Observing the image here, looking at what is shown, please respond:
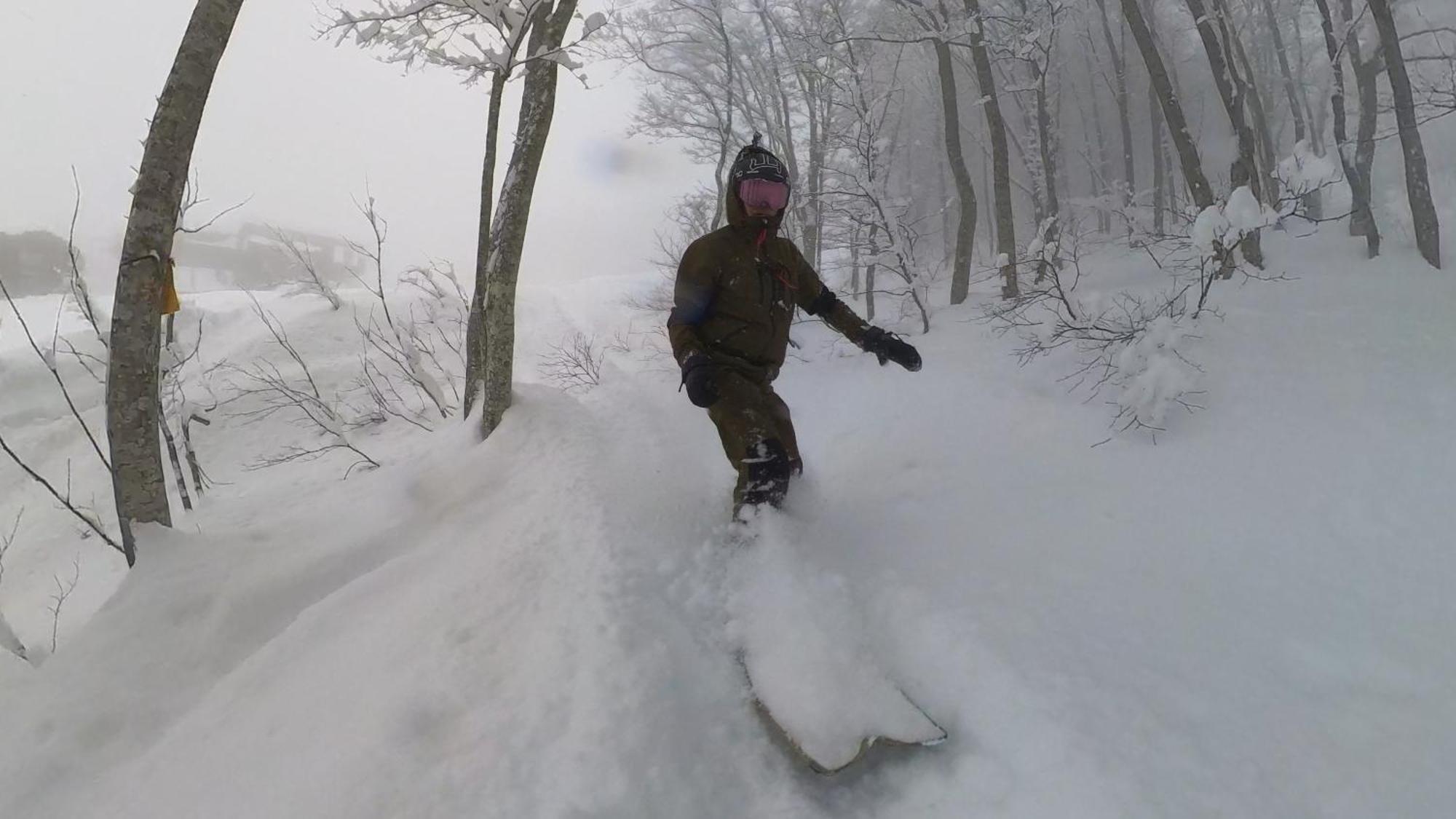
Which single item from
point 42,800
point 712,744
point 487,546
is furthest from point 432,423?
point 712,744

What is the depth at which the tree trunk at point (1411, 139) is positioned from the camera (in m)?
6.44

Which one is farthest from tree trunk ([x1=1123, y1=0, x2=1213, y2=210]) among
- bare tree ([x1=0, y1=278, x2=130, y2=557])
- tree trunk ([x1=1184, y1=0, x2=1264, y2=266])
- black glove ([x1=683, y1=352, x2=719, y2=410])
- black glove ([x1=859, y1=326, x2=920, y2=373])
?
bare tree ([x1=0, y1=278, x2=130, y2=557])

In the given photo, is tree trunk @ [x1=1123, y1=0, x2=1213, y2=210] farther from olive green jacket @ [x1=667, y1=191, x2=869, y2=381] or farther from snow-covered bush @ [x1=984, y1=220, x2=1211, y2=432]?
olive green jacket @ [x1=667, y1=191, x2=869, y2=381]

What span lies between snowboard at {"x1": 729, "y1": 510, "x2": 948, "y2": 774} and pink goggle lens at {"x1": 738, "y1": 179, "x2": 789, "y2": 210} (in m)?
1.70

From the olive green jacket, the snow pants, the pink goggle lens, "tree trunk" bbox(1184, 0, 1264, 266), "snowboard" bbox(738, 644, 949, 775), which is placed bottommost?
"snowboard" bbox(738, 644, 949, 775)

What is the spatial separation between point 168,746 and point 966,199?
32.9 ft

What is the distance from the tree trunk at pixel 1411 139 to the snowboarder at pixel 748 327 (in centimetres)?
737

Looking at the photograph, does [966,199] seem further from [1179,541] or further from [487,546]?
[487,546]

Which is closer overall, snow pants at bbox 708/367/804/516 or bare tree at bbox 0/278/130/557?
snow pants at bbox 708/367/804/516

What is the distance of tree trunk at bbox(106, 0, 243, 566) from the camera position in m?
2.64

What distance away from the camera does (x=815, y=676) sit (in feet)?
6.04

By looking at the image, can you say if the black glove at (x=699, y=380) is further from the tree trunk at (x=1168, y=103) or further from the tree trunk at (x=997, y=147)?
the tree trunk at (x=997, y=147)

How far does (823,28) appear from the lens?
38.0 ft

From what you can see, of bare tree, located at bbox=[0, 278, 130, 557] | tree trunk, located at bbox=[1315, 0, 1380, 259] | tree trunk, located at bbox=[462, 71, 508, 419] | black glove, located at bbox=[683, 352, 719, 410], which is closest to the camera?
black glove, located at bbox=[683, 352, 719, 410]
